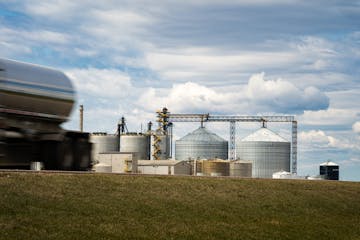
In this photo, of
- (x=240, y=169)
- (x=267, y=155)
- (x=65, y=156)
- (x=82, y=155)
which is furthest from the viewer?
(x=267, y=155)

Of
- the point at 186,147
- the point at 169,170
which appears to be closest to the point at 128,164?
the point at 169,170

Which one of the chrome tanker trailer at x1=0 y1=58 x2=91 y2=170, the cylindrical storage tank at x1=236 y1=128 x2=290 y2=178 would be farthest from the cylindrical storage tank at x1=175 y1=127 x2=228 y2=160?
the chrome tanker trailer at x1=0 y1=58 x2=91 y2=170

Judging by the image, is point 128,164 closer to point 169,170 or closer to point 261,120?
point 169,170

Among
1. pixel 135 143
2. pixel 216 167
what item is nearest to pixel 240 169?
pixel 216 167

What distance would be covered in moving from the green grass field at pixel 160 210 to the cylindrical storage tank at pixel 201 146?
59438mm

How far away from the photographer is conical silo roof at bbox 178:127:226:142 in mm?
98750

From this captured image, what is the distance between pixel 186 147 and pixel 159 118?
8073 mm

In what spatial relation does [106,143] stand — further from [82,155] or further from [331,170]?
[82,155]

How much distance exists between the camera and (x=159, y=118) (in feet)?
339

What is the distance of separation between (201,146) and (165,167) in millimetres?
26151

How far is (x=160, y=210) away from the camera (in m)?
26.2

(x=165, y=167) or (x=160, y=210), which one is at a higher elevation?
(x=165, y=167)

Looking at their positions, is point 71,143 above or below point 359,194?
above

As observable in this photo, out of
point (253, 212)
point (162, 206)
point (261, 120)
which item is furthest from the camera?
point (261, 120)
